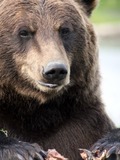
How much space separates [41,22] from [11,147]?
1191 millimetres

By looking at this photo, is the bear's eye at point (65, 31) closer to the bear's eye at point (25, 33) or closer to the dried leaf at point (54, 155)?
the bear's eye at point (25, 33)

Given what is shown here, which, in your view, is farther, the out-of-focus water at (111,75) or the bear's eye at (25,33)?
the out-of-focus water at (111,75)

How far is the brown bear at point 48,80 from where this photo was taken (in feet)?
25.7

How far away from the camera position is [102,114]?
341 inches

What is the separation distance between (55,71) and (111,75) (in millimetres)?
13335

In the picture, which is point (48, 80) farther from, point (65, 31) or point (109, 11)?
point (109, 11)

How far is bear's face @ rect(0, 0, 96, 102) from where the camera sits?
7.88 metres

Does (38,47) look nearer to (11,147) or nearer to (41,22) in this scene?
(41,22)

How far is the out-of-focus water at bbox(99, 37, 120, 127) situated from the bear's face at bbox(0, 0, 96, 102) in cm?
362

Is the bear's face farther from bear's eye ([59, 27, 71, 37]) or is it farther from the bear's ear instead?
the bear's ear

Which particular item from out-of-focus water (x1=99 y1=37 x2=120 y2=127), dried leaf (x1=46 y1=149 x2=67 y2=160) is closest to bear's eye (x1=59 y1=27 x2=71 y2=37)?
dried leaf (x1=46 y1=149 x2=67 y2=160)

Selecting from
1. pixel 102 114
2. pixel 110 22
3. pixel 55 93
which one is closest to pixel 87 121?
pixel 102 114

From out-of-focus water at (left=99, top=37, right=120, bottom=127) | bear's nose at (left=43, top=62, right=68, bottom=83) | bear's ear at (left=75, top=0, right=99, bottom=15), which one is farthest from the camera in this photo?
out-of-focus water at (left=99, top=37, right=120, bottom=127)

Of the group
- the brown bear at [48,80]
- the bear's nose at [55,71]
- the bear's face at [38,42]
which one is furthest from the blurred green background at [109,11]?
the bear's nose at [55,71]
